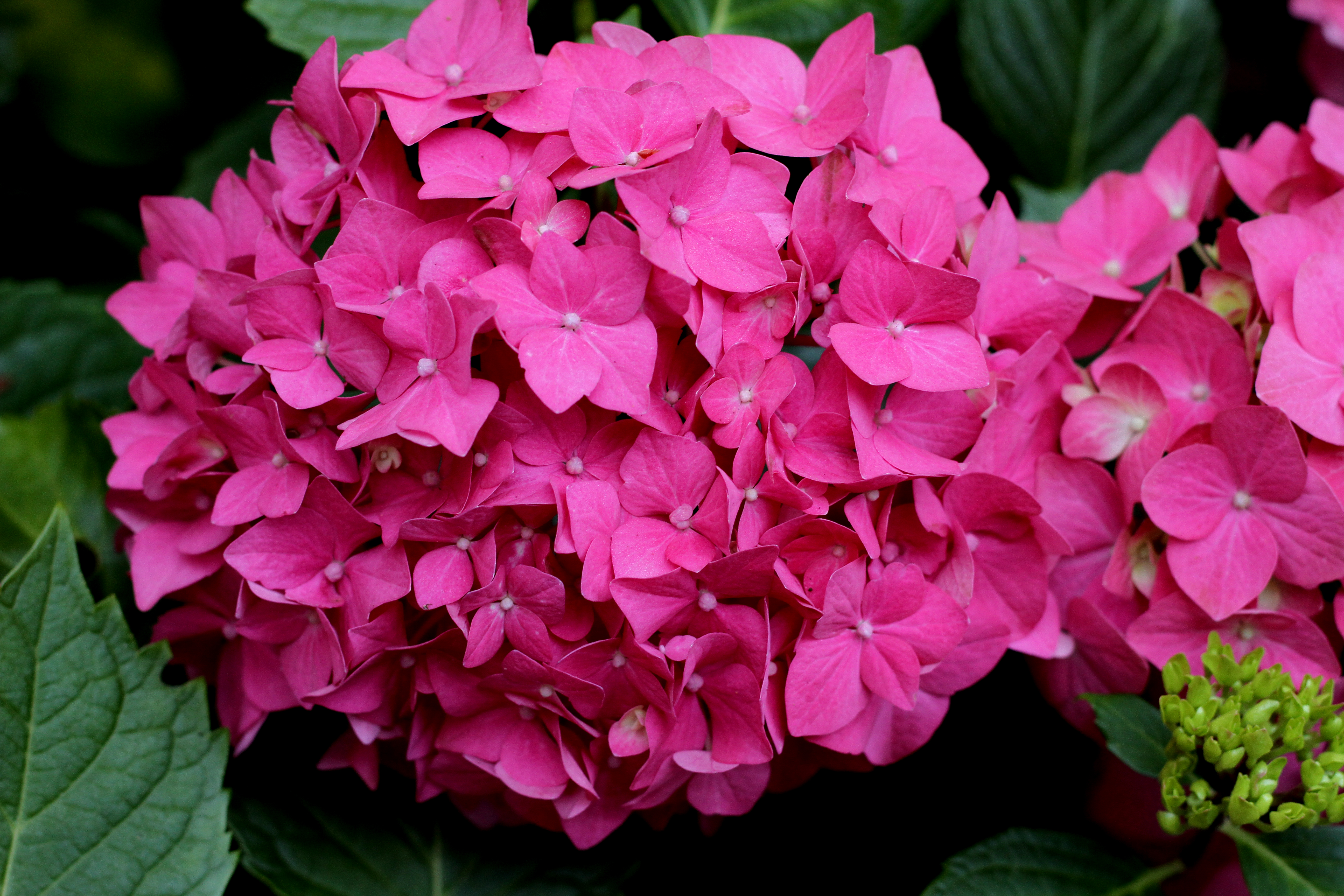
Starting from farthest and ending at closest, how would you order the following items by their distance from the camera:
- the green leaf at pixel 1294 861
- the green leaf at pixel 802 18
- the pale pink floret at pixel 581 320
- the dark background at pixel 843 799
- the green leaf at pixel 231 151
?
1. the green leaf at pixel 231 151
2. the green leaf at pixel 802 18
3. the dark background at pixel 843 799
4. the green leaf at pixel 1294 861
5. the pale pink floret at pixel 581 320

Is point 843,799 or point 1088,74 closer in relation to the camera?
point 843,799

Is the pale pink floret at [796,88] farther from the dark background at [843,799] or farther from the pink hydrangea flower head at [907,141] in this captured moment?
the dark background at [843,799]

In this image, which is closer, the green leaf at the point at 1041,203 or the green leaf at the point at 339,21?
the green leaf at the point at 339,21

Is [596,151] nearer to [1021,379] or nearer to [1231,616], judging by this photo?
[1021,379]

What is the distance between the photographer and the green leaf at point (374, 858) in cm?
68

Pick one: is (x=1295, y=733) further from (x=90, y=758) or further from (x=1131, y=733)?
(x=90, y=758)

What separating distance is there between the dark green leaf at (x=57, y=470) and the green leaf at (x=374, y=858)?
10.6 inches

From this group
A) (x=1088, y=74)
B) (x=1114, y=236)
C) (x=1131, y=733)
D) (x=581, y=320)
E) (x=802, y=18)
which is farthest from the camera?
(x=1088, y=74)

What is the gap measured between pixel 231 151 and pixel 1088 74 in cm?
85

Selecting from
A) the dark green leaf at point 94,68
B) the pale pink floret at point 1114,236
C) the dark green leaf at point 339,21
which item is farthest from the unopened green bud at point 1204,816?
the dark green leaf at point 94,68

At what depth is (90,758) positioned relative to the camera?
60 centimetres

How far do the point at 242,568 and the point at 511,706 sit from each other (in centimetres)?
17

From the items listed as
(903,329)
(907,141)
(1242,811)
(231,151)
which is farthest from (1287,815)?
(231,151)

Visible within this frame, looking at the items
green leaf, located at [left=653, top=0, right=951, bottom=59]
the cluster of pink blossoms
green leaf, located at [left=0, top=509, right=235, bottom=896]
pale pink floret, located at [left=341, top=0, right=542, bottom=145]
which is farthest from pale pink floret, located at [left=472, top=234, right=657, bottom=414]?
green leaf, located at [left=653, top=0, right=951, bottom=59]
